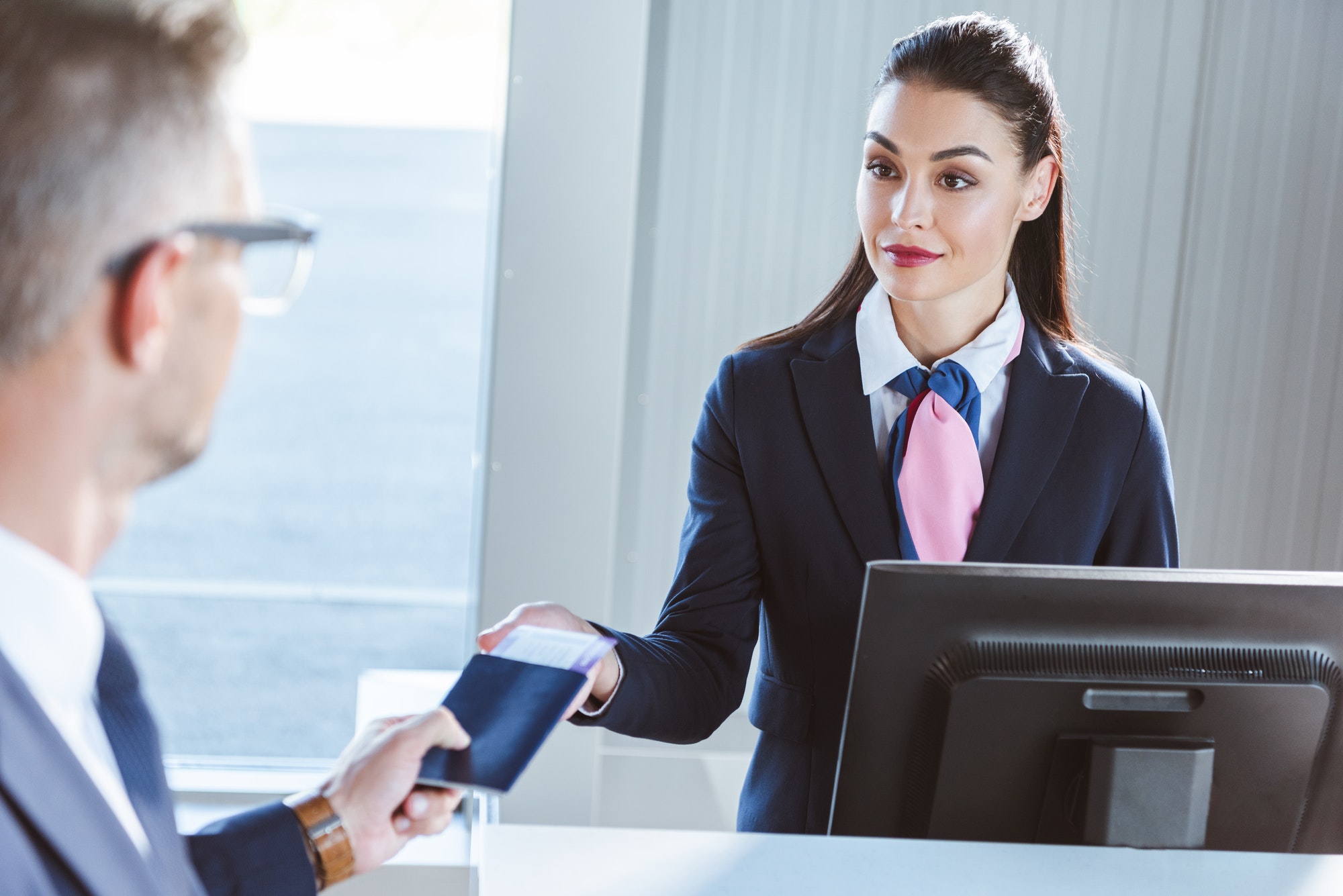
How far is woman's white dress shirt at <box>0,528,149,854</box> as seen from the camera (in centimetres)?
79

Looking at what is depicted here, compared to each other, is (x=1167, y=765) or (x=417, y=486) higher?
(x=1167, y=765)

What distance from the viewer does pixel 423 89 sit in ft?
30.5

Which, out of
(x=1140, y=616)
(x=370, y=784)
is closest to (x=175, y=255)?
(x=370, y=784)

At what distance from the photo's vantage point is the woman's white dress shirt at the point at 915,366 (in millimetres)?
1733

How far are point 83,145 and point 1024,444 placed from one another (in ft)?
4.18

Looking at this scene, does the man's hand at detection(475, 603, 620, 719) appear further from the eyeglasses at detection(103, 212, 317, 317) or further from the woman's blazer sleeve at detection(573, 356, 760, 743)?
the eyeglasses at detection(103, 212, 317, 317)

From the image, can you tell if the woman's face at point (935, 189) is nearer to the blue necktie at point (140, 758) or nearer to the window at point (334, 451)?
the window at point (334, 451)

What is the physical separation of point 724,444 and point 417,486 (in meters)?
4.94

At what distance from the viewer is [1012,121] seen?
1.72 meters

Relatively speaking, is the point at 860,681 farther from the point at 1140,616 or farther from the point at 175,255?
the point at 175,255

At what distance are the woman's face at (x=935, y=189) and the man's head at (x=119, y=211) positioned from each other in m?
1.05

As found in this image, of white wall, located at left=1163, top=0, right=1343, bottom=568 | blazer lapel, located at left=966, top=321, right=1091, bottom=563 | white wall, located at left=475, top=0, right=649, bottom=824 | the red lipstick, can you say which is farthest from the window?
white wall, located at left=1163, top=0, right=1343, bottom=568

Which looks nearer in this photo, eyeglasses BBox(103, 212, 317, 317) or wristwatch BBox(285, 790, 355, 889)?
eyeglasses BBox(103, 212, 317, 317)

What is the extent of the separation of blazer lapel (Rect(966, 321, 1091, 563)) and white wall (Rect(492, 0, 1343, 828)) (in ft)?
4.72
